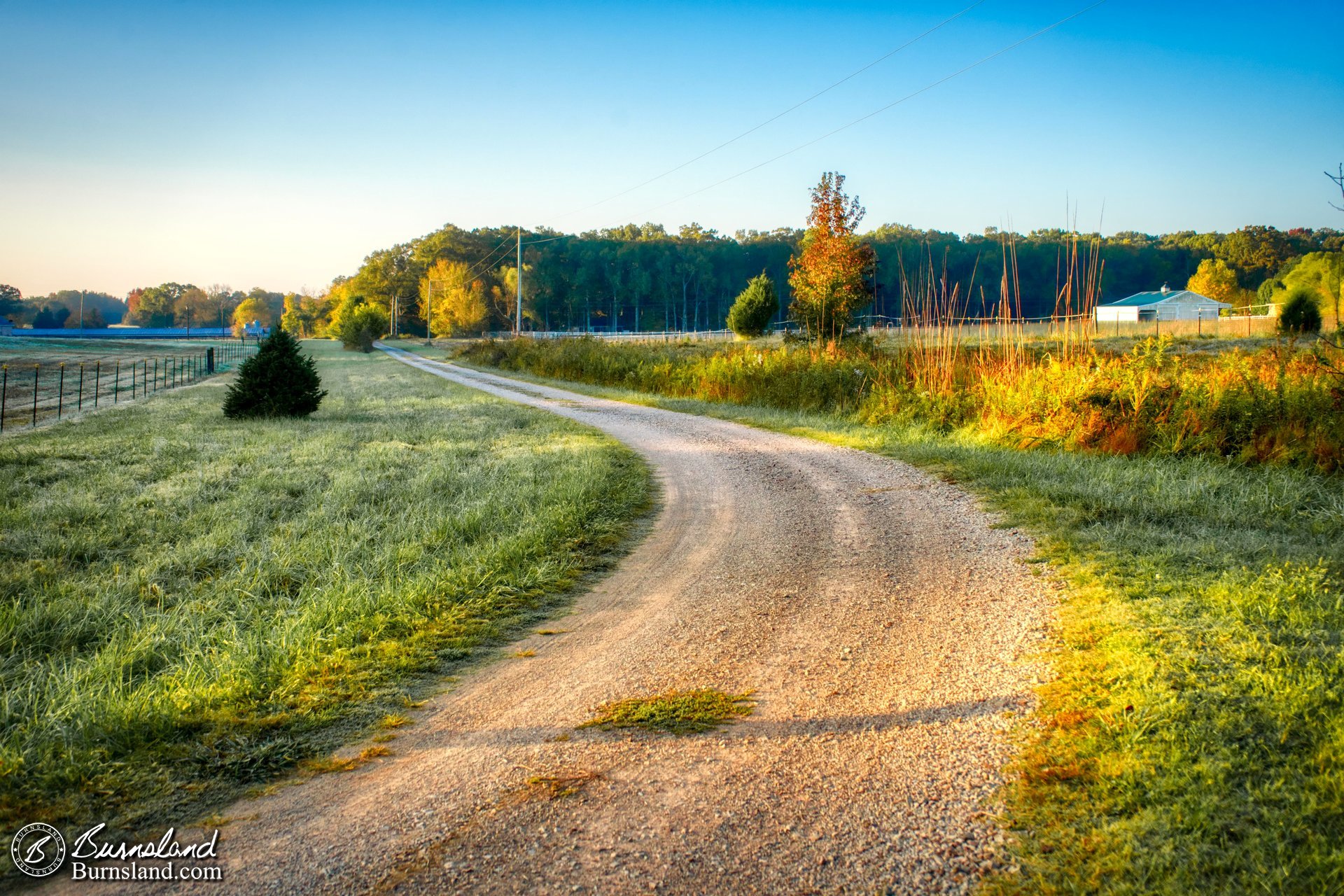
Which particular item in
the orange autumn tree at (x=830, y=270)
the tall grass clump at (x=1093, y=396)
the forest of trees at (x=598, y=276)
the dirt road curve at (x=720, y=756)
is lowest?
the dirt road curve at (x=720, y=756)

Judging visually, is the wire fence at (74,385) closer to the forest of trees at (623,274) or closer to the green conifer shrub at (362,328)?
the green conifer shrub at (362,328)

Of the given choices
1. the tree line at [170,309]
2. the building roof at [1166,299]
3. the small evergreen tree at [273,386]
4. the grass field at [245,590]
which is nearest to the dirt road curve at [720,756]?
the grass field at [245,590]

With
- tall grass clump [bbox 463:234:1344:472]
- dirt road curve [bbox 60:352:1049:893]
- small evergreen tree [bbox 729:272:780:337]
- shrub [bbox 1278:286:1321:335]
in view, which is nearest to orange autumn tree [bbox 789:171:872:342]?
tall grass clump [bbox 463:234:1344:472]

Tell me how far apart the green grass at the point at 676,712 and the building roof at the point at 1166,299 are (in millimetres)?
74673

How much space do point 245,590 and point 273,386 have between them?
40.7ft

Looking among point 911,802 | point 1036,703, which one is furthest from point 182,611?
point 1036,703

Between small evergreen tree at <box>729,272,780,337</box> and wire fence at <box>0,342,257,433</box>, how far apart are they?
25.9 metres

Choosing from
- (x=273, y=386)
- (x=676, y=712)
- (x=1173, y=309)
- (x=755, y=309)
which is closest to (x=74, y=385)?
(x=273, y=386)

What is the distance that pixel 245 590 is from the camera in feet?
18.2

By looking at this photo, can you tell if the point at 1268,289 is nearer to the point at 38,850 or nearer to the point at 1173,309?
the point at 1173,309

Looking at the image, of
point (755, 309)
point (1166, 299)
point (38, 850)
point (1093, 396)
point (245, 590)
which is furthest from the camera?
point (1166, 299)

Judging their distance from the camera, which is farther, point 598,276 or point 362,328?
point 598,276

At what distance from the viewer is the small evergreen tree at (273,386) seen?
1645 cm

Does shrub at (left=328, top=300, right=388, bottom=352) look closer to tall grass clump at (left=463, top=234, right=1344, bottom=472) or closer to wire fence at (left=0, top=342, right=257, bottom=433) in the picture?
wire fence at (left=0, top=342, right=257, bottom=433)
